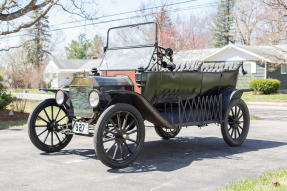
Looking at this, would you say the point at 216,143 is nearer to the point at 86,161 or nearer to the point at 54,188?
the point at 86,161

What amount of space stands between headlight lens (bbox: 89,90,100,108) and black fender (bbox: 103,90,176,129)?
0.45 ft

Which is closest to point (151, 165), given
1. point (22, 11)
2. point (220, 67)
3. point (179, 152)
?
point (179, 152)

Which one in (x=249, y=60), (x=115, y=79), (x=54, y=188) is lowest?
(x=54, y=188)

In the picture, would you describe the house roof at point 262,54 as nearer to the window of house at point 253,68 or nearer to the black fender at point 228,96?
the window of house at point 253,68

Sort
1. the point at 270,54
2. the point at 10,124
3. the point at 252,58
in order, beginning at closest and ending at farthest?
the point at 10,124
the point at 270,54
the point at 252,58

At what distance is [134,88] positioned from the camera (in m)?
6.07

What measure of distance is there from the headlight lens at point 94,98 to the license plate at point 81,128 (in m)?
0.35

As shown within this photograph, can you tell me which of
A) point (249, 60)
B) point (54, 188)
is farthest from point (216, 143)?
point (249, 60)

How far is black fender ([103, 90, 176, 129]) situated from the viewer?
550cm

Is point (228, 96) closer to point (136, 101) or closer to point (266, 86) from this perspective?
point (136, 101)

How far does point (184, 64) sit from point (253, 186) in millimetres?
3731

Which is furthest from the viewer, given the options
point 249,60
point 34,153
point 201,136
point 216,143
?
point 249,60

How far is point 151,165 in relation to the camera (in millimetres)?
5547

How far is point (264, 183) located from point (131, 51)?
3.56m
